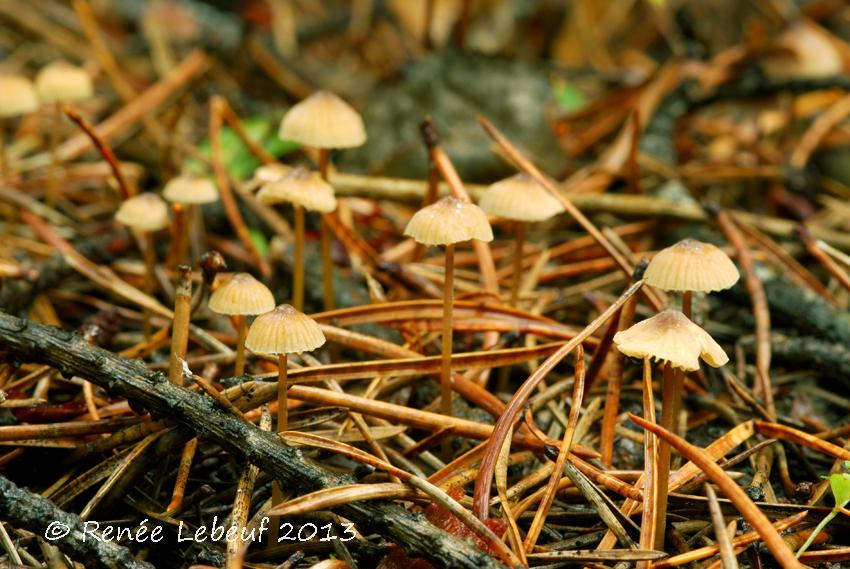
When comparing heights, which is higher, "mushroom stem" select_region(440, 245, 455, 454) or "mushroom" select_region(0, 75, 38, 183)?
"mushroom" select_region(0, 75, 38, 183)

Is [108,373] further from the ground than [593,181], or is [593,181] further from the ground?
[593,181]

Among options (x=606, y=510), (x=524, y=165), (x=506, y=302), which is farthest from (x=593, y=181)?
(x=606, y=510)

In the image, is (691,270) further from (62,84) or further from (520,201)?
(62,84)

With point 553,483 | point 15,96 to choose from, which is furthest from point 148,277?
point 553,483

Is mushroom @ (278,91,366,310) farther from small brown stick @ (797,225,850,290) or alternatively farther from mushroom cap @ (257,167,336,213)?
small brown stick @ (797,225,850,290)

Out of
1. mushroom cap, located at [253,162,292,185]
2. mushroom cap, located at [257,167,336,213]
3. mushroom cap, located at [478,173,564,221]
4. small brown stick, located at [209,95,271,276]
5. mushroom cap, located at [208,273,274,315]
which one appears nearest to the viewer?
mushroom cap, located at [208,273,274,315]

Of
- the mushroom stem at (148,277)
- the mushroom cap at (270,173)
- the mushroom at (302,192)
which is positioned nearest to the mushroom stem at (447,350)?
the mushroom at (302,192)

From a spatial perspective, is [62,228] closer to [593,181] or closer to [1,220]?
[1,220]

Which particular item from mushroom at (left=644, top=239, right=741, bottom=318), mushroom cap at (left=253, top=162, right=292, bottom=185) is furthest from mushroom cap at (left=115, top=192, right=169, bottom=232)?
mushroom at (left=644, top=239, right=741, bottom=318)
